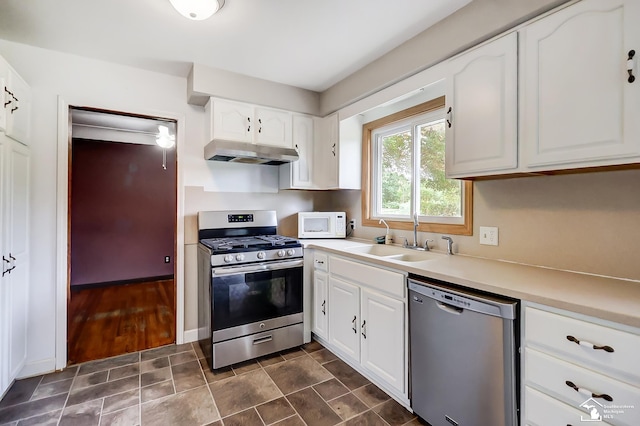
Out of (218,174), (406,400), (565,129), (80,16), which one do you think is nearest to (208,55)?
(80,16)

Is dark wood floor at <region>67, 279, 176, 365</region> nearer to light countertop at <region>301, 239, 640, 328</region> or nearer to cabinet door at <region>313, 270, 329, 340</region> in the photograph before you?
cabinet door at <region>313, 270, 329, 340</region>

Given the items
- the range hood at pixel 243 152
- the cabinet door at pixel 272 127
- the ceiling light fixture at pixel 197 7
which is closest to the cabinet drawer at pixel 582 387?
the range hood at pixel 243 152

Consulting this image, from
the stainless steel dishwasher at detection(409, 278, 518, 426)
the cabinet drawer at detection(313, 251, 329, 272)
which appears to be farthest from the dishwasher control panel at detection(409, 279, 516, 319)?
the cabinet drawer at detection(313, 251, 329, 272)

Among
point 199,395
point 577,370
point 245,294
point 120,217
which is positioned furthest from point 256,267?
point 120,217

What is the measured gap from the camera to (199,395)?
199 cm

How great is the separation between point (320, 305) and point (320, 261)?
1.27 ft

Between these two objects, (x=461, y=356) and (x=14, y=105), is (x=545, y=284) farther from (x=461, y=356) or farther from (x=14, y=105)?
(x=14, y=105)

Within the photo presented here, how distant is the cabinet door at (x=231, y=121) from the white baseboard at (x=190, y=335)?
5.98 ft

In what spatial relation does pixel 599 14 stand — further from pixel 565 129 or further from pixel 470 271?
pixel 470 271

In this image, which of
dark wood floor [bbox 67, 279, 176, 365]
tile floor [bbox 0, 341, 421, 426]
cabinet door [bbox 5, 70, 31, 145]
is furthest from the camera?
dark wood floor [bbox 67, 279, 176, 365]

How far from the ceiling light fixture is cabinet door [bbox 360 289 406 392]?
201 cm

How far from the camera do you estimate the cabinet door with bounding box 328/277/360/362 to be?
219 centimetres

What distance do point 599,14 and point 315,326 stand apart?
2670 mm

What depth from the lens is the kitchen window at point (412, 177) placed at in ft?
7.46
